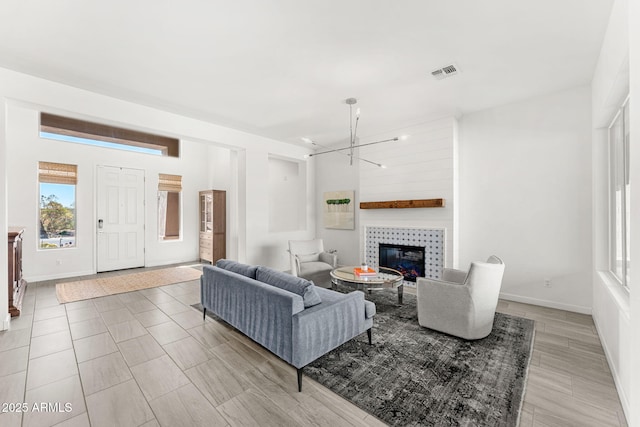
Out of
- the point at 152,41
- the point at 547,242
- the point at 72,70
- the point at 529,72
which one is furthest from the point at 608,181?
the point at 72,70

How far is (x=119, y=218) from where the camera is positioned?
20.5 ft

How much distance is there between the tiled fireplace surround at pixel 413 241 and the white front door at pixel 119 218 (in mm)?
5299

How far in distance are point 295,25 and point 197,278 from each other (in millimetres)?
4823

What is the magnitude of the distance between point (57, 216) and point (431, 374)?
7.05 metres

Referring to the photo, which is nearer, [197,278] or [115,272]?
[197,278]

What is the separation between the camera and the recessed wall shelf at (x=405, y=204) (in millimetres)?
4484

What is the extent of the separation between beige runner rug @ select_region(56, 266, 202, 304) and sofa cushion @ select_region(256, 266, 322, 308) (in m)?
3.34

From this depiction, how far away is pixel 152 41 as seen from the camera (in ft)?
8.48

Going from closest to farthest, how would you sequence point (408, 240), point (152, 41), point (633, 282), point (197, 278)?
1. point (633, 282)
2. point (152, 41)
3. point (408, 240)
4. point (197, 278)

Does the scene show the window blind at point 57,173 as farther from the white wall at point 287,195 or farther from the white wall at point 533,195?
the white wall at point 533,195

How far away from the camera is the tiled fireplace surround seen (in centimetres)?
457

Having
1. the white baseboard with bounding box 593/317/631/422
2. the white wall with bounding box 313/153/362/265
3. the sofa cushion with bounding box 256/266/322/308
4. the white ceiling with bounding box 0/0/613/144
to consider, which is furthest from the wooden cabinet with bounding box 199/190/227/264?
the white baseboard with bounding box 593/317/631/422

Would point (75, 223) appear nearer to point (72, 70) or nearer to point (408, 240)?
point (72, 70)

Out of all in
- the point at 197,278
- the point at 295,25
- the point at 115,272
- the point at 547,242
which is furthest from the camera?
the point at 115,272
